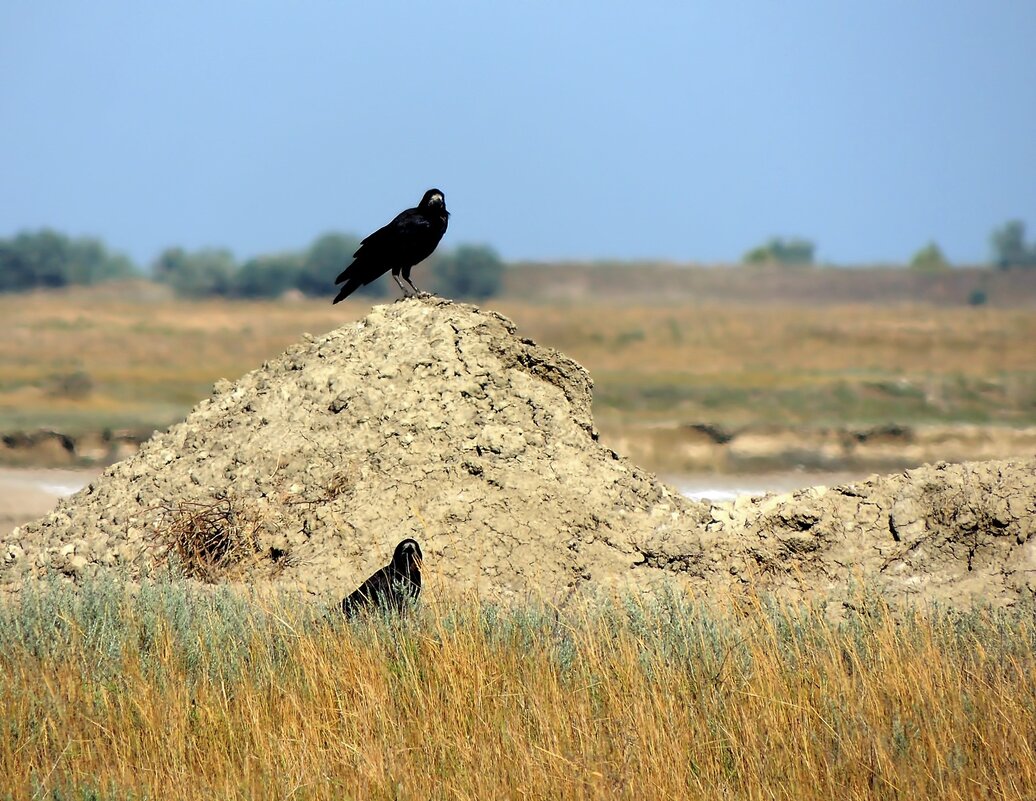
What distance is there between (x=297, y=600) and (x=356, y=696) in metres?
1.34

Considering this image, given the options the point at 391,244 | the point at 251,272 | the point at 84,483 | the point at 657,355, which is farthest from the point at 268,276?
the point at 391,244

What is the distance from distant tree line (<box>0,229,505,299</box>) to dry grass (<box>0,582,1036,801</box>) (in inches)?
1273

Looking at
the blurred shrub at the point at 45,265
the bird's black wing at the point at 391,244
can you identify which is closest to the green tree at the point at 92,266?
the blurred shrub at the point at 45,265

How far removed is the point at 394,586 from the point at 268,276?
3833 cm

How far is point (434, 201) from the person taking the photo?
10.7 meters

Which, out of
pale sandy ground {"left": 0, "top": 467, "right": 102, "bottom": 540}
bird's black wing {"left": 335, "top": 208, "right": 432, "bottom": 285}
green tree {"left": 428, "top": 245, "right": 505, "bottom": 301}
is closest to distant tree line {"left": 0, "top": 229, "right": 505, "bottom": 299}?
green tree {"left": 428, "top": 245, "right": 505, "bottom": 301}

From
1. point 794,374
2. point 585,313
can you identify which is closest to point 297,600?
point 794,374

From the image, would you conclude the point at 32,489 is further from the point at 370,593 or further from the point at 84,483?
the point at 370,593

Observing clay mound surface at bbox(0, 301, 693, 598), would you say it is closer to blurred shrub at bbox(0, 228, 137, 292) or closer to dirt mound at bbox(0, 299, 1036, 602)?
dirt mound at bbox(0, 299, 1036, 602)

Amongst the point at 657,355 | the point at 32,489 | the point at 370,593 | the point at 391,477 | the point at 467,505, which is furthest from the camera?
the point at 657,355

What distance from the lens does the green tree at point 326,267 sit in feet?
149

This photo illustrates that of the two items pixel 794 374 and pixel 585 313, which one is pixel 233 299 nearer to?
pixel 585 313

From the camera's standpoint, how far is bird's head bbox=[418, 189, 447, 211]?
10.7 metres

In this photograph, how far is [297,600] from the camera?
23.9 feet
